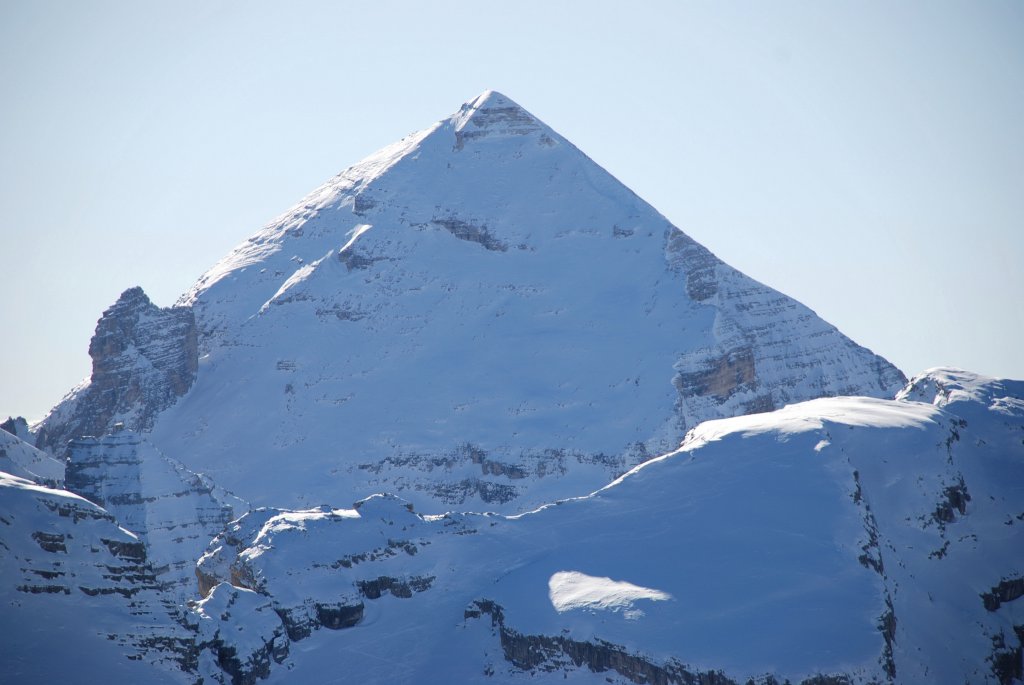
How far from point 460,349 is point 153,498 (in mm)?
50841

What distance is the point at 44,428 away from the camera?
181125 millimetres

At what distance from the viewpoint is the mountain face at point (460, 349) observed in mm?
158000

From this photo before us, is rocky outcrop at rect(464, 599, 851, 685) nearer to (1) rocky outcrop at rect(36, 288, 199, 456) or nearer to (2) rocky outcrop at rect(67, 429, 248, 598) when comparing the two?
(2) rocky outcrop at rect(67, 429, 248, 598)

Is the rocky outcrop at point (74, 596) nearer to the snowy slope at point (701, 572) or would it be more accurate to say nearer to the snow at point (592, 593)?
the snowy slope at point (701, 572)

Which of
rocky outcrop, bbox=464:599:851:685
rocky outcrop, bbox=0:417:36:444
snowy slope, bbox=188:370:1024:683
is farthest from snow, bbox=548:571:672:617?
rocky outcrop, bbox=0:417:36:444

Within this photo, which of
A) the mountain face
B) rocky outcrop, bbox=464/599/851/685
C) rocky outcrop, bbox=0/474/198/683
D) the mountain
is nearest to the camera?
rocky outcrop, bbox=0/474/198/683

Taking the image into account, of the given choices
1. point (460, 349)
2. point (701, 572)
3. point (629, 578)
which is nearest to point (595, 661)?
point (629, 578)

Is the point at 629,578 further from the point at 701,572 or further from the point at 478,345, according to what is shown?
the point at 478,345

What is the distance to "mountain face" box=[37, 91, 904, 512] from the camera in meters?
158

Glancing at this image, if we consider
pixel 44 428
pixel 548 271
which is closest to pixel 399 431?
pixel 548 271

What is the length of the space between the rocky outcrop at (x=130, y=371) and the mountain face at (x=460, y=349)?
0.85 ft

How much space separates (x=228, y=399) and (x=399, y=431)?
67.5ft

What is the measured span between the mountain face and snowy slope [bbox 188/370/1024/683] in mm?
38398

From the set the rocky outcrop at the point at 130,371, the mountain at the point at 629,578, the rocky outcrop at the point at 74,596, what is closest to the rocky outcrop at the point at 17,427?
the rocky outcrop at the point at 130,371
